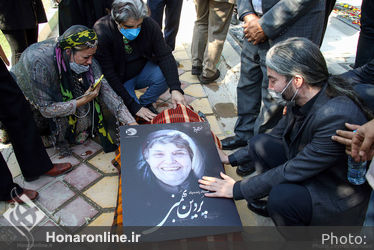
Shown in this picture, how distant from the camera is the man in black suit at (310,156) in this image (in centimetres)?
141

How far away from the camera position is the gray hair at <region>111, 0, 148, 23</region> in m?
2.21

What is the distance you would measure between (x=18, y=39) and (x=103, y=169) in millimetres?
1538

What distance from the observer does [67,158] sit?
2.45 meters

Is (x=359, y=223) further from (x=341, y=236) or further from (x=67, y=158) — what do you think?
(x=67, y=158)

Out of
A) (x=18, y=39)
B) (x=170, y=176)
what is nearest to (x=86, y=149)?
(x=170, y=176)

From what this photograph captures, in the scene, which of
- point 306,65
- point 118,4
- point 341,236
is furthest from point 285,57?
point 118,4

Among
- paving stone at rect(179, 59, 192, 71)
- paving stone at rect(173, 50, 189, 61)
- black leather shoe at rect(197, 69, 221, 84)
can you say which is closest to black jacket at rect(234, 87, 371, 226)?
black leather shoe at rect(197, 69, 221, 84)

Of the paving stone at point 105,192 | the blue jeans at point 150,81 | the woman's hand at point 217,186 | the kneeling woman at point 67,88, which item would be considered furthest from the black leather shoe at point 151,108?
the woman's hand at point 217,186

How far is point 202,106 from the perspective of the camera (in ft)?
10.3

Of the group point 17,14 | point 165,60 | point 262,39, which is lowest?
point 165,60

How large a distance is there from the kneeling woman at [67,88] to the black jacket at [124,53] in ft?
0.38

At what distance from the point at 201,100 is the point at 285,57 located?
1790mm

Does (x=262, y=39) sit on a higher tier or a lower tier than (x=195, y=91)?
higher

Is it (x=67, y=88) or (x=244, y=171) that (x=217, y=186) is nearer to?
(x=244, y=171)
